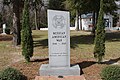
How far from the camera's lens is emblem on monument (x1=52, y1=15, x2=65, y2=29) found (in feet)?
32.4

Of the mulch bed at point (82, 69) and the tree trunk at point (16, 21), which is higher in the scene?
the tree trunk at point (16, 21)

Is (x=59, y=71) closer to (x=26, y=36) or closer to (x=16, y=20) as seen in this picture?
(x=26, y=36)

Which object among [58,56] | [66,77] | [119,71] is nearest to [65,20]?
[58,56]

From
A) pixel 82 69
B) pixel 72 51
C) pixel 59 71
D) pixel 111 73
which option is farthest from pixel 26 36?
pixel 72 51

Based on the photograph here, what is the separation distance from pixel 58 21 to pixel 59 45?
0.83 metres

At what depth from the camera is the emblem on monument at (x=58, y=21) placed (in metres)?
9.88

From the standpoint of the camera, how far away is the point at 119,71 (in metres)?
8.49

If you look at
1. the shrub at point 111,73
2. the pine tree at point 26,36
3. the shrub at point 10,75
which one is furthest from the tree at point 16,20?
the shrub at point 111,73

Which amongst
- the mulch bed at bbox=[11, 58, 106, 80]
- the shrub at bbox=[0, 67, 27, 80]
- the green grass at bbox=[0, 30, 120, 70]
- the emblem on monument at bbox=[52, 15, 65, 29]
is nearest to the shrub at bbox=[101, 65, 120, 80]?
the mulch bed at bbox=[11, 58, 106, 80]

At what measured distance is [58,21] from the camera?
9898mm

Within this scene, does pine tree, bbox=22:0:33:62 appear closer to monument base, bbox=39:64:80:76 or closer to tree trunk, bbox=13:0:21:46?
monument base, bbox=39:64:80:76

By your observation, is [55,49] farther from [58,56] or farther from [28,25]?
[28,25]

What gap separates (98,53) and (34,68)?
8.34 ft

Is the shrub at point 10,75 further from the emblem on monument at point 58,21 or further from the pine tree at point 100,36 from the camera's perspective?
the pine tree at point 100,36
